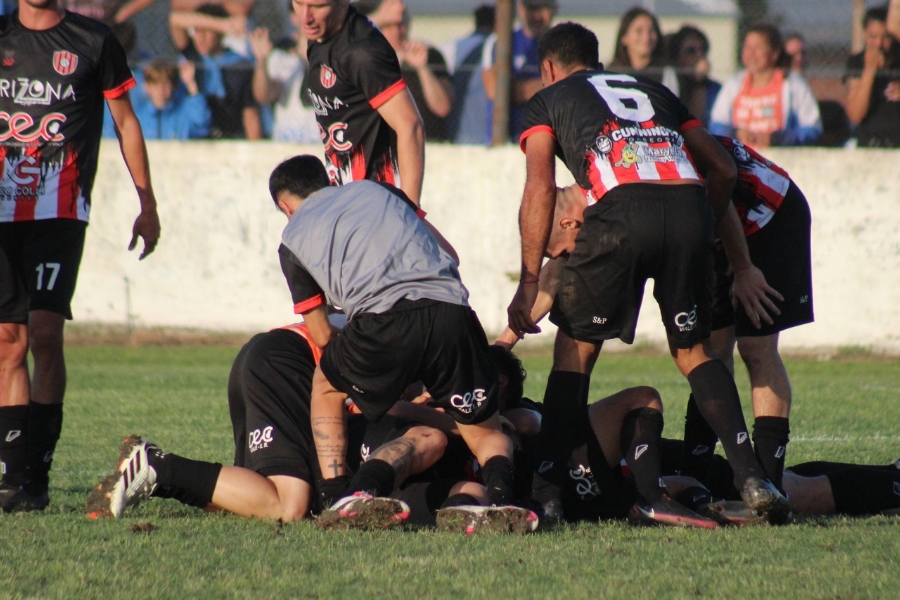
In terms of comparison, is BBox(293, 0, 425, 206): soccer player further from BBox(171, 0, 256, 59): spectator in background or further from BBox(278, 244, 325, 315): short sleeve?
BBox(171, 0, 256, 59): spectator in background

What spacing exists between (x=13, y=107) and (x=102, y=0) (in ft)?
24.8

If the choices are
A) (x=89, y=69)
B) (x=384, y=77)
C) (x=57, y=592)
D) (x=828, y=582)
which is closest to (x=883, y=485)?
(x=828, y=582)

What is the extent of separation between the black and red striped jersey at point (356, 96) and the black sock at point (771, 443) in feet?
6.44

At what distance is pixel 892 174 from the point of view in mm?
10094

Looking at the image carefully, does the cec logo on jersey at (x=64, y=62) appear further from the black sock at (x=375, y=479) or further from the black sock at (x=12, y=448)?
the black sock at (x=375, y=479)

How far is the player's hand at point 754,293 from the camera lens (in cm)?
438

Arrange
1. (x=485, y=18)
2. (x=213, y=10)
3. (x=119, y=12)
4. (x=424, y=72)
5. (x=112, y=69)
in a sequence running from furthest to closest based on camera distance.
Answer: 1. (x=119, y=12)
2. (x=213, y=10)
3. (x=485, y=18)
4. (x=424, y=72)
5. (x=112, y=69)

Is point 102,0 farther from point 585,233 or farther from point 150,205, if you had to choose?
point 585,233

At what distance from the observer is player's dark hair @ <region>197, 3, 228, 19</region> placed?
11.2 meters

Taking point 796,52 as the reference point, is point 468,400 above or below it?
below

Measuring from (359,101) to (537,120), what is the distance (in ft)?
3.49

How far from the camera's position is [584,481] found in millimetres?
4211

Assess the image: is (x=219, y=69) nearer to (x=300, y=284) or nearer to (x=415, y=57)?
(x=415, y=57)

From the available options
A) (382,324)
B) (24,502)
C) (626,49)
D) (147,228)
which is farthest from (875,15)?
(24,502)
